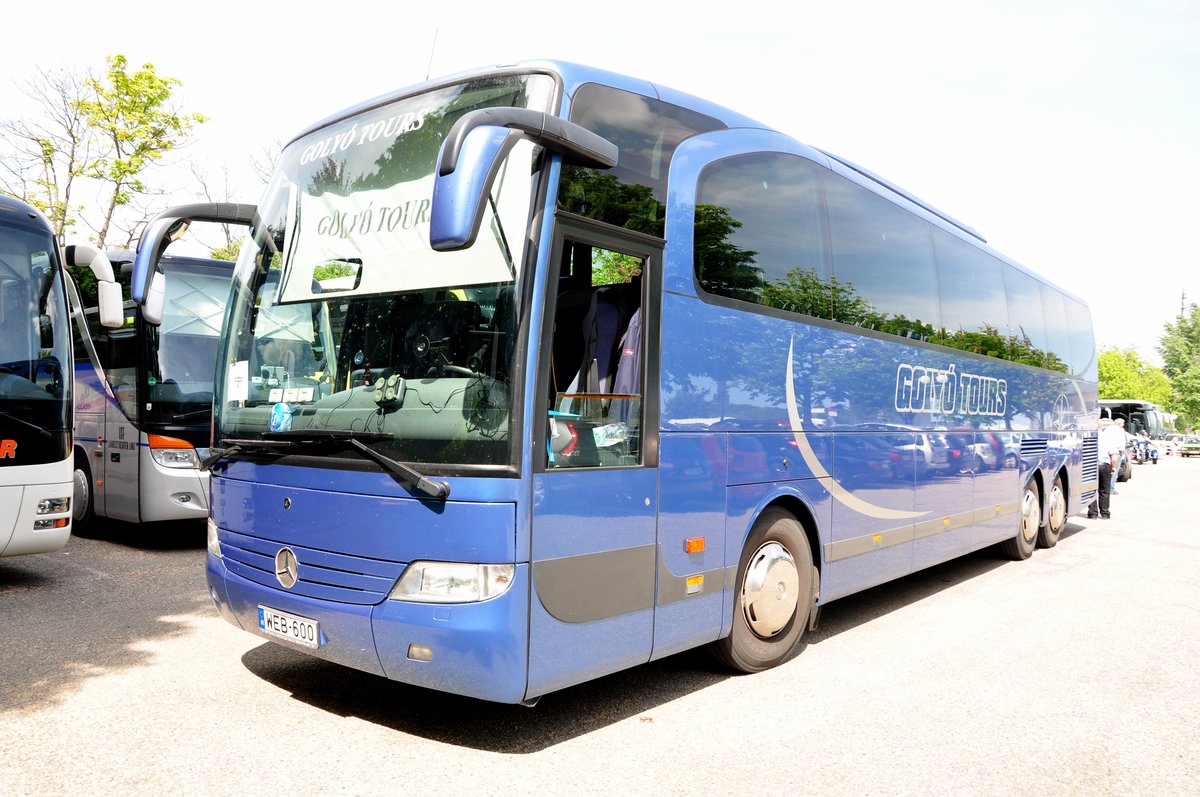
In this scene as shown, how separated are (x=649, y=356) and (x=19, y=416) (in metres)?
5.58

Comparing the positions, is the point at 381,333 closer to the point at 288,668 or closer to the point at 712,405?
the point at 712,405

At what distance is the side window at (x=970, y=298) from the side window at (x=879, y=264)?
0.33 metres

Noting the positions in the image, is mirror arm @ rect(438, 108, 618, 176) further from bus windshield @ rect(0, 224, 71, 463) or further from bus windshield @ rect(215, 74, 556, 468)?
bus windshield @ rect(0, 224, 71, 463)

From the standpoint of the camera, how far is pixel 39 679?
5465mm

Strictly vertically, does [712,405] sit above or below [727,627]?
above

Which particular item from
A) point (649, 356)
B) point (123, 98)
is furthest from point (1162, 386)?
point (649, 356)

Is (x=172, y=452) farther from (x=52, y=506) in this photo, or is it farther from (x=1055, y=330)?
(x=1055, y=330)

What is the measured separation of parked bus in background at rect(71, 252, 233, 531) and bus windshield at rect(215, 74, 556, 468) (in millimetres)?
5164

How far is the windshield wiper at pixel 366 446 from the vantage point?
4191mm

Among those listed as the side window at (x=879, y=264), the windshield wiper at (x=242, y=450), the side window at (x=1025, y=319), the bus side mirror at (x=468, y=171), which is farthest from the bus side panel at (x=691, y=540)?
Result: the side window at (x=1025, y=319)

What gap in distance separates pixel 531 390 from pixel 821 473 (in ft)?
10.1

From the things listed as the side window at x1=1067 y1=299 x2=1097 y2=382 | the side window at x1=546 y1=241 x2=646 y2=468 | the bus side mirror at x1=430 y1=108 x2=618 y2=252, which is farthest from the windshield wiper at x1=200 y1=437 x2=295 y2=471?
the side window at x1=1067 y1=299 x2=1097 y2=382

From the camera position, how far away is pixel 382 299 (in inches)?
185

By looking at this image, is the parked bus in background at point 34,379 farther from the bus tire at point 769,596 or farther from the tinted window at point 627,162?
the bus tire at point 769,596
